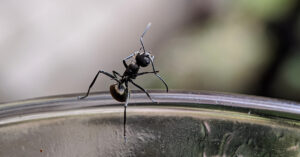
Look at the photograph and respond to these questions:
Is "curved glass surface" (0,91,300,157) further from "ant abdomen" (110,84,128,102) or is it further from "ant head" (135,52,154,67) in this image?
"ant head" (135,52,154,67)

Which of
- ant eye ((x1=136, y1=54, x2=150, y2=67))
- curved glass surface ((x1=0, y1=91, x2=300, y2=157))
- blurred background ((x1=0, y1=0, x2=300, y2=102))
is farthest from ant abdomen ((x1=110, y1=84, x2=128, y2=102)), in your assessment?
blurred background ((x1=0, y1=0, x2=300, y2=102))

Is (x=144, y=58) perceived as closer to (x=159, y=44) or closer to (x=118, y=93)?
(x=118, y=93)

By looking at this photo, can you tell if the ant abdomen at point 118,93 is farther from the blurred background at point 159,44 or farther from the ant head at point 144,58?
the blurred background at point 159,44

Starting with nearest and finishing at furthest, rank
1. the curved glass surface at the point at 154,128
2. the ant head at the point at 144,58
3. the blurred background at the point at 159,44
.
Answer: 1. the curved glass surface at the point at 154,128
2. the ant head at the point at 144,58
3. the blurred background at the point at 159,44

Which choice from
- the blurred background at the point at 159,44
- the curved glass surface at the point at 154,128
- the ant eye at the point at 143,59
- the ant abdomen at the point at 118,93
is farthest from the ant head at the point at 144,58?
the blurred background at the point at 159,44

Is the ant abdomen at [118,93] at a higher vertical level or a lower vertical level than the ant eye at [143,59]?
higher

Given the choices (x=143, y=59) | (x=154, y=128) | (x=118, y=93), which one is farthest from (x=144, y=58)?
(x=154, y=128)

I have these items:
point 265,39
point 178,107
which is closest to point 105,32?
point 265,39
